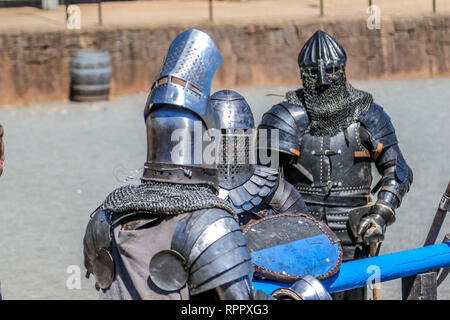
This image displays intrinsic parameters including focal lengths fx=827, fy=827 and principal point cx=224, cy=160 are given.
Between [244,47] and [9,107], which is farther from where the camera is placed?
[244,47]

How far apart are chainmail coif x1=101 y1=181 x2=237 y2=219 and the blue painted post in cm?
64

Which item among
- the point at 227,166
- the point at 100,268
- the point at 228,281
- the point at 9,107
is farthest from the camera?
the point at 9,107

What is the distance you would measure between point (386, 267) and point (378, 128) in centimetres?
133

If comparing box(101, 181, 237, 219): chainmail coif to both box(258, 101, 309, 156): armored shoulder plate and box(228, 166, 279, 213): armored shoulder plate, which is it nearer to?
box(228, 166, 279, 213): armored shoulder plate

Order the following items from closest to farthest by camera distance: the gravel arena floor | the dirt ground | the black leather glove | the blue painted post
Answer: the blue painted post < the black leather glove < the gravel arena floor < the dirt ground

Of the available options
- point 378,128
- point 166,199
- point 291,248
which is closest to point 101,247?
point 166,199

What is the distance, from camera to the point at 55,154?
1101 cm

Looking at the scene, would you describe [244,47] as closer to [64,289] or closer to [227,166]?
[64,289]

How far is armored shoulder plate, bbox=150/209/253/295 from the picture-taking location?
299 centimetres

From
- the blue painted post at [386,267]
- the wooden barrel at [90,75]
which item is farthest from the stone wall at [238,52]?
the blue painted post at [386,267]

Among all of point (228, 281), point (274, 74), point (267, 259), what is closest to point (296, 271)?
point (267, 259)

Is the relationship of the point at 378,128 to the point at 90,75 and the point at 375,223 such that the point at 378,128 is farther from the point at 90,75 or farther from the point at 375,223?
the point at 90,75

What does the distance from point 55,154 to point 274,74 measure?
5.54 metres

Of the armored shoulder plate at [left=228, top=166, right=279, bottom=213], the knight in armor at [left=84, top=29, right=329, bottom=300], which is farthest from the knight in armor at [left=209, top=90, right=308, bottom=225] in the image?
the knight in armor at [left=84, top=29, right=329, bottom=300]
